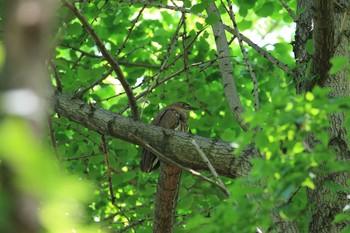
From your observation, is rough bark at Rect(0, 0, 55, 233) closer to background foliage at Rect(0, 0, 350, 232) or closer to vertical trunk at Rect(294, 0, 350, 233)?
background foliage at Rect(0, 0, 350, 232)

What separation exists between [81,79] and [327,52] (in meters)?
2.24

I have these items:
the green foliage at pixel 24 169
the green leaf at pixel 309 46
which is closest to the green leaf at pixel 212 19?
the green leaf at pixel 309 46

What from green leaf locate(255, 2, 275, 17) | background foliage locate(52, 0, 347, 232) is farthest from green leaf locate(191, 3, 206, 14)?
green leaf locate(255, 2, 275, 17)

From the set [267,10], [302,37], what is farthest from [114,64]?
[267,10]

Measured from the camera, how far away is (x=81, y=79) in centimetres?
554

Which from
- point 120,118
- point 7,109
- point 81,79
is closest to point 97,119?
point 120,118

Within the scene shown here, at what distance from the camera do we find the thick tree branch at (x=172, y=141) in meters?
4.36

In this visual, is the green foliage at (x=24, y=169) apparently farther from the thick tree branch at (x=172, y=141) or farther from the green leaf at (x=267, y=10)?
the green leaf at (x=267, y=10)

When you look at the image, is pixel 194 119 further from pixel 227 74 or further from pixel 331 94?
pixel 331 94

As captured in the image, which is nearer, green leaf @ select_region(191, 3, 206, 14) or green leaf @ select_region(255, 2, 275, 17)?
green leaf @ select_region(191, 3, 206, 14)

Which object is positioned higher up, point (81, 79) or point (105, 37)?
point (105, 37)

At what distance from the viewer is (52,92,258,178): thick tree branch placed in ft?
14.3

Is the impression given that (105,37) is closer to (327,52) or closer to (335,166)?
(327,52)

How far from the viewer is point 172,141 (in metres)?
4.49
